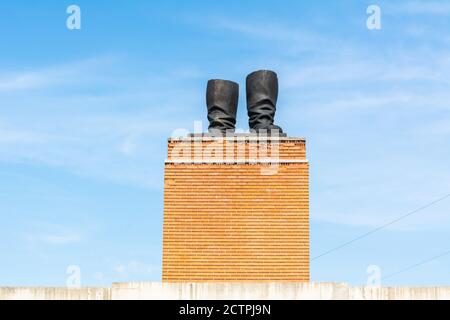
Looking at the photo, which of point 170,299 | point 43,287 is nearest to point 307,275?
point 170,299

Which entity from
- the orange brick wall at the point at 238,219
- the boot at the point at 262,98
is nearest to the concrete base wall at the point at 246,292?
the orange brick wall at the point at 238,219

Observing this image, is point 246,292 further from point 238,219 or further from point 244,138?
point 244,138

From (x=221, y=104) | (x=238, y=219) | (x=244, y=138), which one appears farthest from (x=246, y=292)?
(x=221, y=104)

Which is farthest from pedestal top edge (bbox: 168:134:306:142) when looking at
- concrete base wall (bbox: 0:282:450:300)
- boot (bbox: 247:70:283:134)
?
concrete base wall (bbox: 0:282:450:300)

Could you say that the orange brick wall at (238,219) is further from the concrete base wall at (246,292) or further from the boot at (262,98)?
the concrete base wall at (246,292)

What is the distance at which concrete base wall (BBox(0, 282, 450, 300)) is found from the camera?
13.9m

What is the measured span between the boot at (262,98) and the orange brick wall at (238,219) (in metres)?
0.70

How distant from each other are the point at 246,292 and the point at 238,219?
9.12ft

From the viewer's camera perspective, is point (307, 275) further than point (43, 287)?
Yes

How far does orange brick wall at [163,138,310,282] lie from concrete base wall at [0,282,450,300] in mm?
2182

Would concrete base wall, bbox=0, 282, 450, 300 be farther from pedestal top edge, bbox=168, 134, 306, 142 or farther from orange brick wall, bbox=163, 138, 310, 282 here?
pedestal top edge, bbox=168, 134, 306, 142
